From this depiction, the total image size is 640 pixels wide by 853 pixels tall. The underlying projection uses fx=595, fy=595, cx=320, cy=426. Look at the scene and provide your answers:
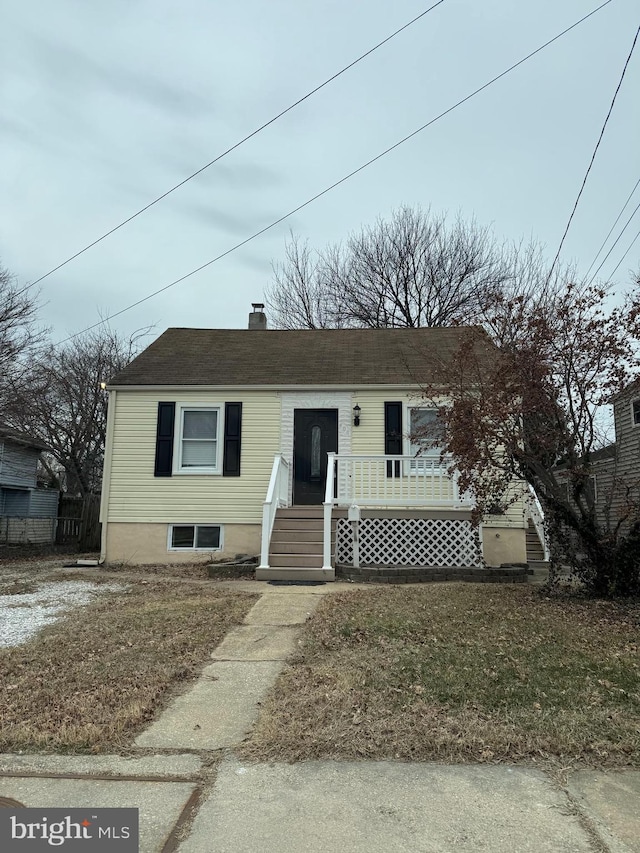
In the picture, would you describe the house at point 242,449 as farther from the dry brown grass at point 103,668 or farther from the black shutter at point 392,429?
the dry brown grass at point 103,668

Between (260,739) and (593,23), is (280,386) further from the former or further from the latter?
(260,739)

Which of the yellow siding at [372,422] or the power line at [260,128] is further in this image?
the yellow siding at [372,422]

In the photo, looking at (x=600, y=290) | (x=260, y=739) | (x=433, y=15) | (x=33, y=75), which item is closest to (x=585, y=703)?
(x=260, y=739)

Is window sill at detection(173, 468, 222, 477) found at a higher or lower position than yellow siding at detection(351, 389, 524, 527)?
lower

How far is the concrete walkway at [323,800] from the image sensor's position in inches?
95.9

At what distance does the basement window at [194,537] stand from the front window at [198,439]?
1194 millimetres

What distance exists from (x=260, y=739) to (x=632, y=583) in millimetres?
6266

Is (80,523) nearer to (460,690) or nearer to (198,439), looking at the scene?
(198,439)

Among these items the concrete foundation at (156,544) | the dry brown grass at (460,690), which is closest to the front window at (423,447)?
the concrete foundation at (156,544)

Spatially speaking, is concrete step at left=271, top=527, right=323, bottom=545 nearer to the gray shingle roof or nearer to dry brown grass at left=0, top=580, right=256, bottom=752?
dry brown grass at left=0, top=580, right=256, bottom=752

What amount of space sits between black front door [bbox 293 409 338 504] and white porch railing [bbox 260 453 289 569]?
1.20ft

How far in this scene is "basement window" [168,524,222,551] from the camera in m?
12.3

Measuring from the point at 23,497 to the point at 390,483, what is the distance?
59.7 ft

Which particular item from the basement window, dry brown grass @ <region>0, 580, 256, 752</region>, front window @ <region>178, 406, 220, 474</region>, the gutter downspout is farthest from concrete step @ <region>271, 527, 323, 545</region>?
the gutter downspout
